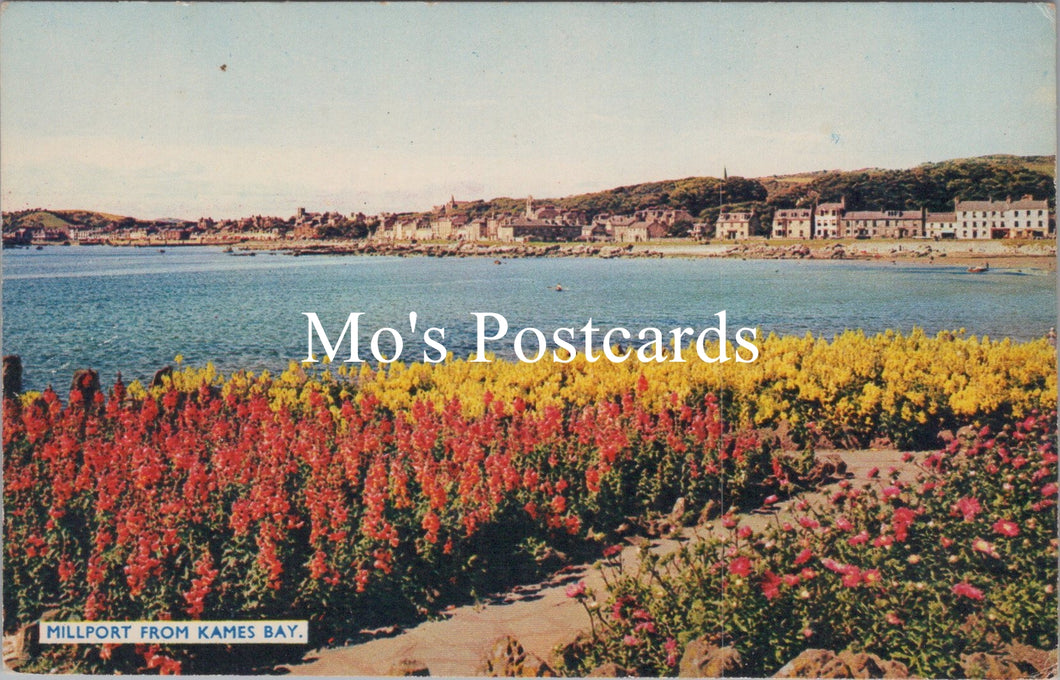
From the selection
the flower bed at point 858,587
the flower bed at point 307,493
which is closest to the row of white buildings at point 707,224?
the flower bed at point 307,493

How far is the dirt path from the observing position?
468 cm

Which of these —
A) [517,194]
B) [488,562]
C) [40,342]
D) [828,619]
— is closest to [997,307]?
[828,619]

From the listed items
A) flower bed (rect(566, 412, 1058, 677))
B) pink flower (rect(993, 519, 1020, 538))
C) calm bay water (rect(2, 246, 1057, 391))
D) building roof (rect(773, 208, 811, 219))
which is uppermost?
building roof (rect(773, 208, 811, 219))

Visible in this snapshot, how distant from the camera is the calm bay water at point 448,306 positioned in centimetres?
521

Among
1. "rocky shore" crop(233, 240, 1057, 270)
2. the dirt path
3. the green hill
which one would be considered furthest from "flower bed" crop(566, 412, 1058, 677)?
the green hill

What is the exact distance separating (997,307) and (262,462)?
4.82 m

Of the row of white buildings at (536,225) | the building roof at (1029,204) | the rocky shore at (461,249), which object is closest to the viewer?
the building roof at (1029,204)

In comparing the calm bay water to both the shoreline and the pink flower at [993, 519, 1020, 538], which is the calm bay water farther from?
the pink flower at [993, 519, 1020, 538]

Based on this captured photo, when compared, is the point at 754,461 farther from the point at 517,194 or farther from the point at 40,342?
the point at 40,342

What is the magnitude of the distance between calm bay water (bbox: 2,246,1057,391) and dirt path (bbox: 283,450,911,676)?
1.56m

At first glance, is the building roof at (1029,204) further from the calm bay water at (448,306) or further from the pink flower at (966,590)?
the pink flower at (966,590)

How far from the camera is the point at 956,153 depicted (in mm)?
5211

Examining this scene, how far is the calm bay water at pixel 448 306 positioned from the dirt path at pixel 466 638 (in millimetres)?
1560
